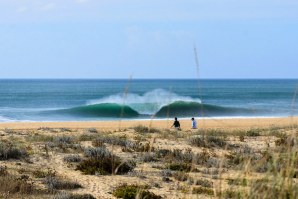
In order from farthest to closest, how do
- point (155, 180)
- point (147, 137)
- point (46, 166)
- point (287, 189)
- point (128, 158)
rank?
1. point (147, 137)
2. point (128, 158)
3. point (46, 166)
4. point (155, 180)
5. point (287, 189)

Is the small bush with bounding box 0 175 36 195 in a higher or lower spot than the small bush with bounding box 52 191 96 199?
higher

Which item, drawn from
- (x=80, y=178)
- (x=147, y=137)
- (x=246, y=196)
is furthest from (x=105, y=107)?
(x=246, y=196)

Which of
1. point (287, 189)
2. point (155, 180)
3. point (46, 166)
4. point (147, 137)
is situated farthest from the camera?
point (147, 137)

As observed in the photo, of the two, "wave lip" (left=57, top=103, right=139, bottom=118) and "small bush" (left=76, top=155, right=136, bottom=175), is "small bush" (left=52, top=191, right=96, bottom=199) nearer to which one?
"small bush" (left=76, top=155, right=136, bottom=175)

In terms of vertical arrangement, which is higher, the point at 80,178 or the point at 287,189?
the point at 287,189

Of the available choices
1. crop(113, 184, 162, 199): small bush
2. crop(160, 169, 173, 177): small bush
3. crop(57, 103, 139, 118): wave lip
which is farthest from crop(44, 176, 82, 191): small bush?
crop(57, 103, 139, 118): wave lip

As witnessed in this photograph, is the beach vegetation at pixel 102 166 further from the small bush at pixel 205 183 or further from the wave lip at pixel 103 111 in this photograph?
the wave lip at pixel 103 111

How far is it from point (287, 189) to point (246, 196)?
350 mm

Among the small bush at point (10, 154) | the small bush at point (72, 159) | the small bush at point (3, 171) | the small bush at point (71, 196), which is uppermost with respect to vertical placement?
the small bush at point (10, 154)

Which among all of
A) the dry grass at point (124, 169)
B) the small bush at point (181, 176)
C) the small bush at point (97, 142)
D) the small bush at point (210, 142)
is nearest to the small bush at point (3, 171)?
the dry grass at point (124, 169)

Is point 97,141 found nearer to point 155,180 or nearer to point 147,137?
point 147,137

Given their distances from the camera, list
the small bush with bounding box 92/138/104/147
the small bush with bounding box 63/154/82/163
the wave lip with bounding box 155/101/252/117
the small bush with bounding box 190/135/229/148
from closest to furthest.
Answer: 1. the small bush with bounding box 63/154/82/163
2. the small bush with bounding box 92/138/104/147
3. the small bush with bounding box 190/135/229/148
4. the wave lip with bounding box 155/101/252/117

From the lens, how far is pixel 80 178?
38.2 ft

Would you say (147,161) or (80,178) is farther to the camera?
(147,161)
